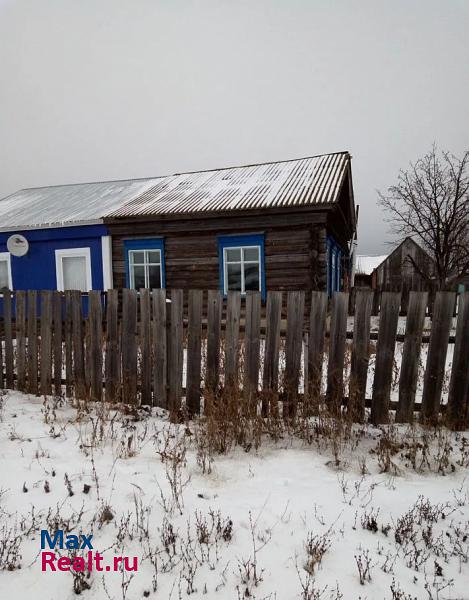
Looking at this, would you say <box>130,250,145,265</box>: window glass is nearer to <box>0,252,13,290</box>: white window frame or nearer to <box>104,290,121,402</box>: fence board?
<box>0,252,13,290</box>: white window frame

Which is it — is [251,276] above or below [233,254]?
below

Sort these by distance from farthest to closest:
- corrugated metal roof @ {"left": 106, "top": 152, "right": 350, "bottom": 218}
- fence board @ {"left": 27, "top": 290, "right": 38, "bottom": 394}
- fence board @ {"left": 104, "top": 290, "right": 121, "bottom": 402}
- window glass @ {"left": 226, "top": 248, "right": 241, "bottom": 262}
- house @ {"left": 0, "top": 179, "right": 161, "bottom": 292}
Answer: house @ {"left": 0, "top": 179, "right": 161, "bottom": 292}
window glass @ {"left": 226, "top": 248, "right": 241, "bottom": 262}
corrugated metal roof @ {"left": 106, "top": 152, "right": 350, "bottom": 218}
fence board @ {"left": 27, "top": 290, "right": 38, "bottom": 394}
fence board @ {"left": 104, "top": 290, "right": 121, "bottom": 402}

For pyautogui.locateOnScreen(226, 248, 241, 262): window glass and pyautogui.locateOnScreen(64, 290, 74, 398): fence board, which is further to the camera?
pyautogui.locateOnScreen(226, 248, 241, 262): window glass

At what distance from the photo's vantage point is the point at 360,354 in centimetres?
341

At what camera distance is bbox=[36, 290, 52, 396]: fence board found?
175 inches

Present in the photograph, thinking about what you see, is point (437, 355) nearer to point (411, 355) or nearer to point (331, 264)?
point (411, 355)

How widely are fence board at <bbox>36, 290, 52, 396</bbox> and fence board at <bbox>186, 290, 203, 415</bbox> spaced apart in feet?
6.41

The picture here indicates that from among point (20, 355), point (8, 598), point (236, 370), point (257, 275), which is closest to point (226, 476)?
point (236, 370)

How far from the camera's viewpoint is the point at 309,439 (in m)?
3.21

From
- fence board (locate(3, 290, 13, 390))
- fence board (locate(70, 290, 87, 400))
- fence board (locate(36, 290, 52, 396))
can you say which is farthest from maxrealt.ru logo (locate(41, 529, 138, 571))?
fence board (locate(3, 290, 13, 390))

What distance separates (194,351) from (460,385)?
8.44 ft

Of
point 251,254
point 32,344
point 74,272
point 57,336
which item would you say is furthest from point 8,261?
point 57,336

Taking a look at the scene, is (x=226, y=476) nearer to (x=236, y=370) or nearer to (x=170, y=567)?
(x=170, y=567)

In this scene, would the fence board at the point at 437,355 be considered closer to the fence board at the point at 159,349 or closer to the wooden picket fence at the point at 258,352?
the wooden picket fence at the point at 258,352
